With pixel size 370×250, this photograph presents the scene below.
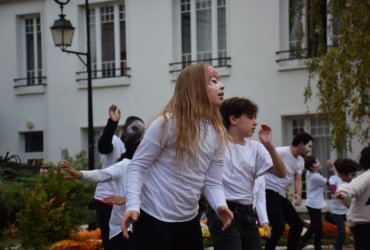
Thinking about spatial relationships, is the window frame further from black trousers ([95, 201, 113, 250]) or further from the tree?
black trousers ([95, 201, 113, 250])

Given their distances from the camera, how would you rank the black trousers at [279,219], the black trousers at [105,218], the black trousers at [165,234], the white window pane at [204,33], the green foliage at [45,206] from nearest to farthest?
the black trousers at [165,234]
the black trousers at [105,218]
the black trousers at [279,219]
the green foliage at [45,206]
the white window pane at [204,33]

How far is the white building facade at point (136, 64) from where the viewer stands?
860 inches

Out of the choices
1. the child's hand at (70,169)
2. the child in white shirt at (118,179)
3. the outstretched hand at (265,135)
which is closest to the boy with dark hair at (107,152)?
the child in white shirt at (118,179)

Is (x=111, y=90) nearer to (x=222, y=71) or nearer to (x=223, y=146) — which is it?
(x=222, y=71)

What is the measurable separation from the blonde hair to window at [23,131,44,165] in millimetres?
20601

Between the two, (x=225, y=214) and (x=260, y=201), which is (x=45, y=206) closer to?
(x=260, y=201)

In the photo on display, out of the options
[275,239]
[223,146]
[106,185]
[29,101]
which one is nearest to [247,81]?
[29,101]

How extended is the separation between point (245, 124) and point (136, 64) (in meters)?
16.5

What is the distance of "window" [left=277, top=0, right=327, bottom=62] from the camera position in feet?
61.4

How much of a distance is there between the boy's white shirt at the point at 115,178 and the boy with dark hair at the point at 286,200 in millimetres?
3675

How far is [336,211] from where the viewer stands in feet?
46.9

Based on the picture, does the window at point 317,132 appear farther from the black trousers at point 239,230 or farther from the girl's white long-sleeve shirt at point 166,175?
the girl's white long-sleeve shirt at point 166,175

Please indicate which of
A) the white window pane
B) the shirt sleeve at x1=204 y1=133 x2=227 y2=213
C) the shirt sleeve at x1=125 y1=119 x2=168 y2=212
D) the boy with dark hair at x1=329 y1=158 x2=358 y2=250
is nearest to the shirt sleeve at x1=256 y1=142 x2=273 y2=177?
the shirt sleeve at x1=204 y1=133 x2=227 y2=213

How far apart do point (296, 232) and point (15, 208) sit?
4.28 metres
